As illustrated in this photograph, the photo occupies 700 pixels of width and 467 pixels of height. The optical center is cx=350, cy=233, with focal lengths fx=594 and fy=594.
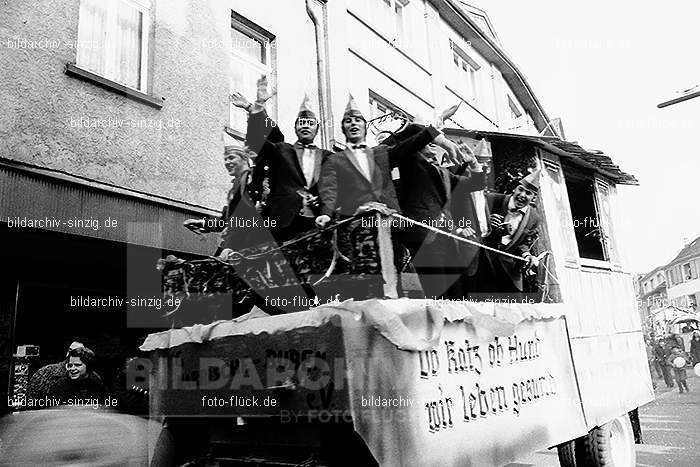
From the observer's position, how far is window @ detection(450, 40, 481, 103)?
1475 cm

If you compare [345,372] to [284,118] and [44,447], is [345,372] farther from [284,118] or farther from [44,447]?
[284,118]

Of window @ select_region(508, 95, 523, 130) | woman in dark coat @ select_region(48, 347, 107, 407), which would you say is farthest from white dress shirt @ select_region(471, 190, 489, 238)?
window @ select_region(508, 95, 523, 130)

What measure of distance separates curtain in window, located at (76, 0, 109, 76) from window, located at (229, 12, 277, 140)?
6.00 feet

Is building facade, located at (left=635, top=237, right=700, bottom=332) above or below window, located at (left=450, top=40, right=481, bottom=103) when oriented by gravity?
below

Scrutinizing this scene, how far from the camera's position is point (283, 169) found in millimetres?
4305

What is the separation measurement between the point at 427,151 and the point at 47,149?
3554mm

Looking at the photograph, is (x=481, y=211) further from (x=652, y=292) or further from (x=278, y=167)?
(x=652, y=292)

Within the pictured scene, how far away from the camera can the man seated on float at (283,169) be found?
4.14 m

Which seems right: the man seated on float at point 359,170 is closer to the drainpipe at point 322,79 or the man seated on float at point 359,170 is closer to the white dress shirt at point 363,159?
the white dress shirt at point 363,159

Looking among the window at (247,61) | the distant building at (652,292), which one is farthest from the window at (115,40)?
the distant building at (652,292)

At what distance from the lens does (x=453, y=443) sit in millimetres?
3221

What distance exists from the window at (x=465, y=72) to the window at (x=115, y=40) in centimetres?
915

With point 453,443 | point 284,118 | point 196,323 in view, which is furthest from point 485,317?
point 284,118

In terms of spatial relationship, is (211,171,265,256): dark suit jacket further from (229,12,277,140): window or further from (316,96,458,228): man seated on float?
(229,12,277,140): window
